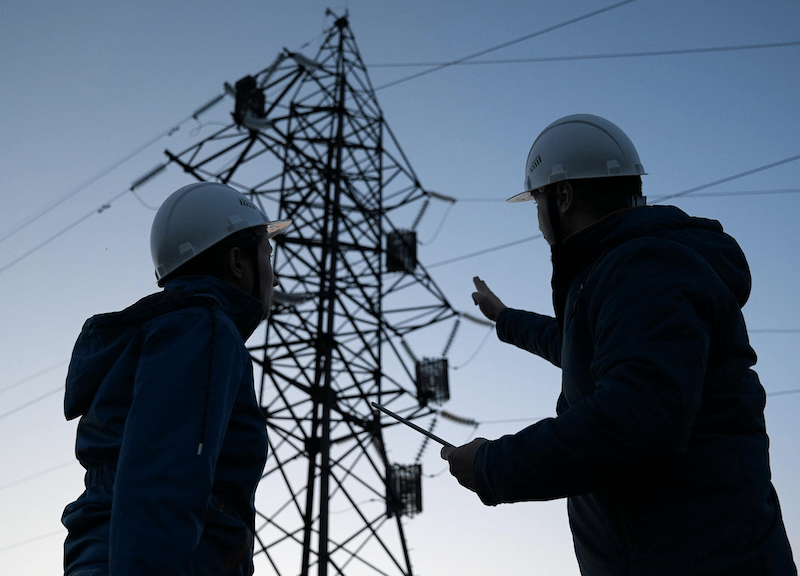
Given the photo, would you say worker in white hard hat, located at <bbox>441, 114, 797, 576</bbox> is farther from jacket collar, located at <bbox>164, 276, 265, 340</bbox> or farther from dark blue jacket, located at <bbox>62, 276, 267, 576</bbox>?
jacket collar, located at <bbox>164, 276, 265, 340</bbox>

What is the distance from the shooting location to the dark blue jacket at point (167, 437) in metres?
1.78

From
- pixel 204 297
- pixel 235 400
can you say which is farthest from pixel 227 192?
pixel 235 400

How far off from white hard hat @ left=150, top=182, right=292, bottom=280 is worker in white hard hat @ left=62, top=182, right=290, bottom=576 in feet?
0.97

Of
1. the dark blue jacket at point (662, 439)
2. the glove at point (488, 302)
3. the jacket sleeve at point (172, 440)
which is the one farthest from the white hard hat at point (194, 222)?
the dark blue jacket at point (662, 439)

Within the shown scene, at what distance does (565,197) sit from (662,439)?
1.08 m

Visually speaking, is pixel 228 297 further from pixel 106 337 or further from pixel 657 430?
pixel 657 430

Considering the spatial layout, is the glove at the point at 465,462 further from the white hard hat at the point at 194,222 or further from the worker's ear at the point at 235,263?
the white hard hat at the point at 194,222

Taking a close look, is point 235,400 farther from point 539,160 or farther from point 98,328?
point 539,160

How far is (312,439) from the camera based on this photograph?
11.4 m

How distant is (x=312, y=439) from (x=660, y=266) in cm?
996

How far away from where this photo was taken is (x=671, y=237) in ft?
6.81

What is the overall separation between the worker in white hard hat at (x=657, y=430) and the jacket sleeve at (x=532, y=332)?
92cm

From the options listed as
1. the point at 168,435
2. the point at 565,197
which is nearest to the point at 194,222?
the point at 168,435

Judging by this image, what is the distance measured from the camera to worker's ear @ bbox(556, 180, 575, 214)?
2.55m
